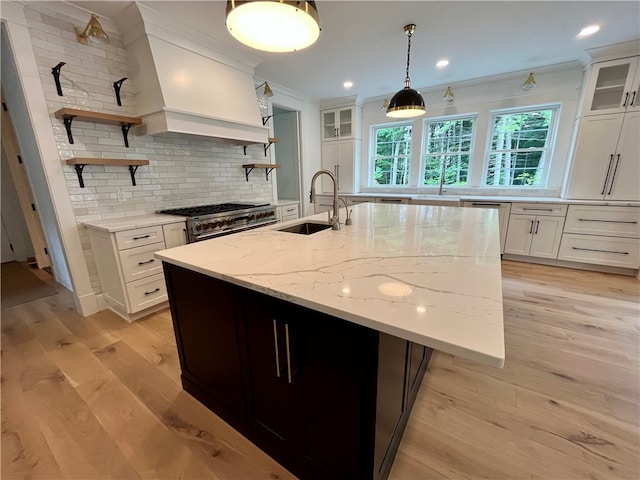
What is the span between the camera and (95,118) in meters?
2.28

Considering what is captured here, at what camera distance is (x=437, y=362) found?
190 centimetres

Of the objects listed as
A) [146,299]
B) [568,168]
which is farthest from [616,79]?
[146,299]

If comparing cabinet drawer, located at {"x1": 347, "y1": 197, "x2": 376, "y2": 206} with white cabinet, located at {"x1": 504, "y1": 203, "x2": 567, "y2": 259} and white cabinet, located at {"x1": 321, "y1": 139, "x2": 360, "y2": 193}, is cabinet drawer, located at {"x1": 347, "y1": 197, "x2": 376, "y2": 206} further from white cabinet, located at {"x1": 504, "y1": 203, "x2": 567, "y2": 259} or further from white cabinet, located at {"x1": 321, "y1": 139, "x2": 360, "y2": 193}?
white cabinet, located at {"x1": 504, "y1": 203, "x2": 567, "y2": 259}

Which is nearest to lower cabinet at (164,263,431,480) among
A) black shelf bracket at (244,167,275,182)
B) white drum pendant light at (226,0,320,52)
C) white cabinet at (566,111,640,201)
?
white drum pendant light at (226,0,320,52)

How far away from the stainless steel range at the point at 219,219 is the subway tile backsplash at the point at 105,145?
0.99 feet

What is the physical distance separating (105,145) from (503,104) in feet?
16.8

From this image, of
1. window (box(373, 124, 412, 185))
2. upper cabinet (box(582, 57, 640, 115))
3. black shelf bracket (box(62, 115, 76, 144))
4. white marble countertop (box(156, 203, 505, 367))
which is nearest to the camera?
white marble countertop (box(156, 203, 505, 367))

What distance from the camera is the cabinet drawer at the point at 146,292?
2348 millimetres

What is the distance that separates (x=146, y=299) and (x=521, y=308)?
3537 millimetres

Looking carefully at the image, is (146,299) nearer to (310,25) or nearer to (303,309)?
(303,309)

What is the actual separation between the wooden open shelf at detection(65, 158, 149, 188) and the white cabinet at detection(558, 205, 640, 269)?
509 cm

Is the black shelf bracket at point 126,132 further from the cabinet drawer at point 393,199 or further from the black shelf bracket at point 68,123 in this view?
the cabinet drawer at point 393,199

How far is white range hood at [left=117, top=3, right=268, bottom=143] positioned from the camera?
2438 millimetres

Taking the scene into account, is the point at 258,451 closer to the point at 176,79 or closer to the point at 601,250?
the point at 176,79
